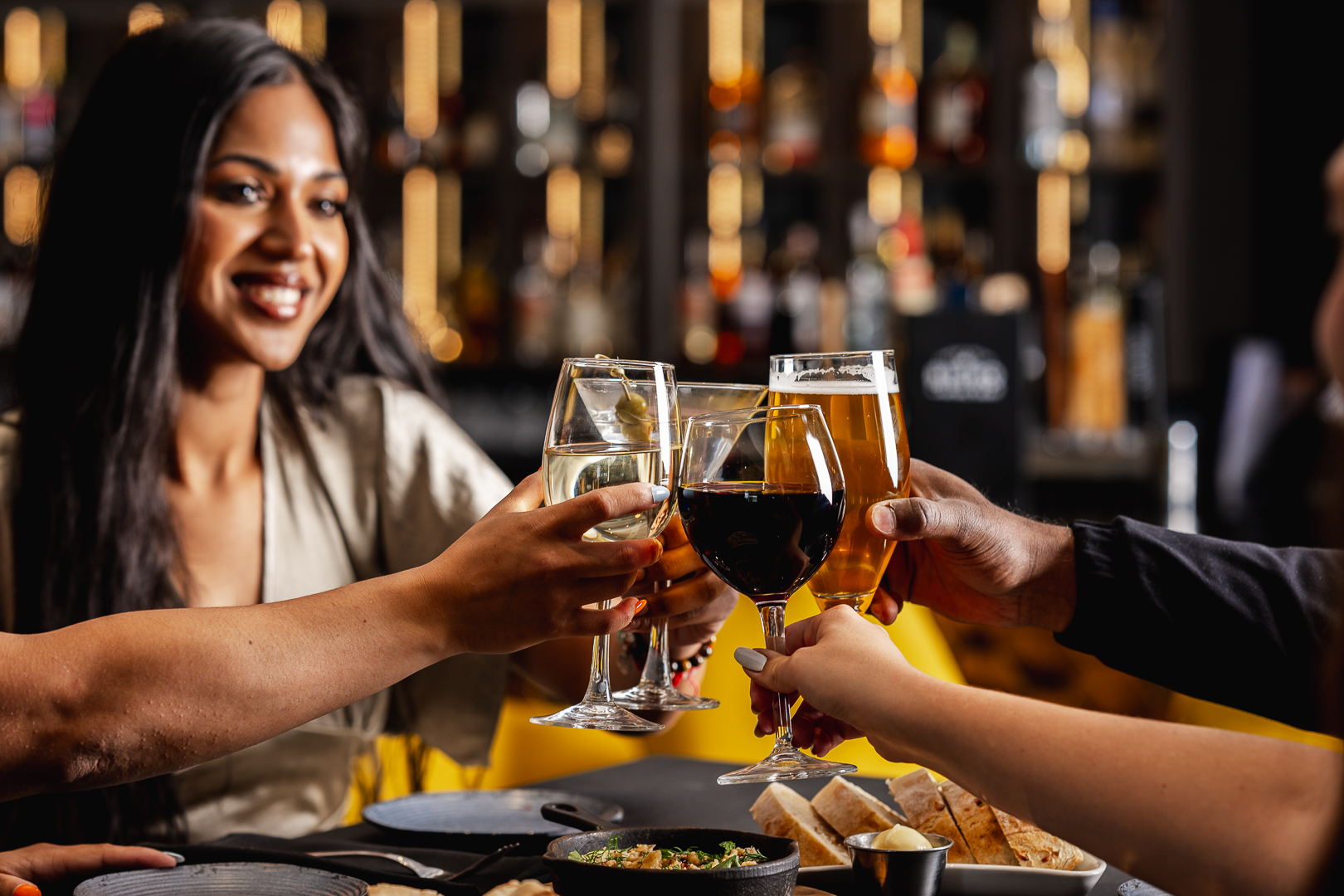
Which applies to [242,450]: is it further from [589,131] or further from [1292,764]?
[589,131]

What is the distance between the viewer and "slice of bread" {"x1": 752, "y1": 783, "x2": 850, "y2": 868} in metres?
0.92

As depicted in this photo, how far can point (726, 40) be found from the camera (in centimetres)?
425

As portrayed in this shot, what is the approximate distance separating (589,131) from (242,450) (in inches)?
111

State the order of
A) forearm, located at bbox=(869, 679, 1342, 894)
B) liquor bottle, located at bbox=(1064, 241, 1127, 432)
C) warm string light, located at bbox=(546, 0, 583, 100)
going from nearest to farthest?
forearm, located at bbox=(869, 679, 1342, 894) < liquor bottle, located at bbox=(1064, 241, 1127, 432) < warm string light, located at bbox=(546, 0, 583, 100)

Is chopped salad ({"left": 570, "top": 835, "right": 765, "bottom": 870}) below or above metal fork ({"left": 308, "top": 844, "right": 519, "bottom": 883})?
above

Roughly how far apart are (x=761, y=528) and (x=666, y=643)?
26 centimetres

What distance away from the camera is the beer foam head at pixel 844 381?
3.34 ft

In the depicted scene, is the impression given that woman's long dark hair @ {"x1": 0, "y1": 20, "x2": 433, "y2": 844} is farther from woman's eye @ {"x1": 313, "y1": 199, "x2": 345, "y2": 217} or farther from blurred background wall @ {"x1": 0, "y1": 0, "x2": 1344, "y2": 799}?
blurred background wall @ {"x1": 0, "y1": 0, "x2": 1344, "y2": 799}

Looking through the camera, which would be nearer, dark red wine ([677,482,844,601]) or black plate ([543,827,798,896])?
black plate ([543,827,798,896])

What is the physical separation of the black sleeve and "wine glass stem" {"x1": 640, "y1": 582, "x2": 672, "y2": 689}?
0.39 meters

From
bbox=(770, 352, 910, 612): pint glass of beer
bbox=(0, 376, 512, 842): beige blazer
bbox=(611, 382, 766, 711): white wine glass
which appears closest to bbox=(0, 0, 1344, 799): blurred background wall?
bbox=(0, 376, 512, 842): beige blazer

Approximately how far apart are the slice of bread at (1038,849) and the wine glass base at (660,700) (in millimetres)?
254

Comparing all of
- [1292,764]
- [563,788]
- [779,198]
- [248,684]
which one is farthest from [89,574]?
[779,198]

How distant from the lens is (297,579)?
165cm
